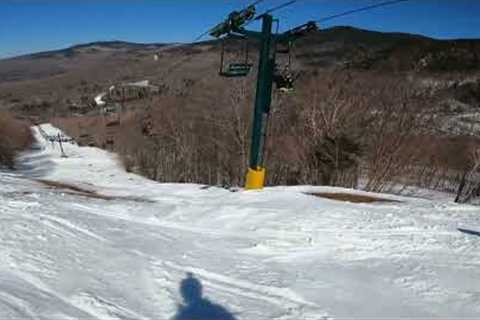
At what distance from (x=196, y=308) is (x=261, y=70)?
30.2 feet

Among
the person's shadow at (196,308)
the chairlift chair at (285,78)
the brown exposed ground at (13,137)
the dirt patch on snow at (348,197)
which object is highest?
the chairlift chair at (285,78)

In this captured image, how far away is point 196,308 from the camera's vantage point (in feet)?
20.9

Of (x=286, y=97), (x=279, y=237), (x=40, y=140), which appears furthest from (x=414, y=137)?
(x=40, y=140)

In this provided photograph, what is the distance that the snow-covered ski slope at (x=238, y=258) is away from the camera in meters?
6.33

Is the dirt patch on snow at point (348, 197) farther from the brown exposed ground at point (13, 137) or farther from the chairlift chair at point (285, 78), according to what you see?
the brown exposed ground at point (13, 137)

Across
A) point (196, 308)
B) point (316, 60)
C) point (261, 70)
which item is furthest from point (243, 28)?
point (316, 60)

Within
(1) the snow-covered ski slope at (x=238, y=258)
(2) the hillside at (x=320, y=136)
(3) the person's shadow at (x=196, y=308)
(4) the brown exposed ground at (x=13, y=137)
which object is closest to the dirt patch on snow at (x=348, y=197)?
(1) the snow-covered ski slope at (x=238, y=258)

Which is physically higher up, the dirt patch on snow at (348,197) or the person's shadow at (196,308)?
the dirt patch on snow at (348,197)

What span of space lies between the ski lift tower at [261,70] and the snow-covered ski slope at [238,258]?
80.1 inches

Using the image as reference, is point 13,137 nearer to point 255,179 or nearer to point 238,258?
point 255,179

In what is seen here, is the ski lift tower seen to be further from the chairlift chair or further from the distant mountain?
the distant mountain

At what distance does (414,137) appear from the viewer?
20.6 m

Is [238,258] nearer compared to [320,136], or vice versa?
[238,258]

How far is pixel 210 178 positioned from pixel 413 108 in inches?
421
